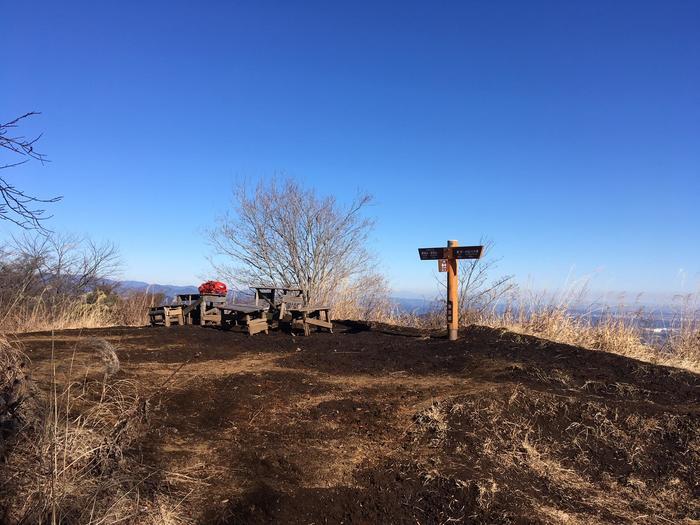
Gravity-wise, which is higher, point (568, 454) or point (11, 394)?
point (11, 394)

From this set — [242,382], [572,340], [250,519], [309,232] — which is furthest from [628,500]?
[309,232]

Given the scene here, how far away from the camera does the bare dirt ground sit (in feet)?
10.4

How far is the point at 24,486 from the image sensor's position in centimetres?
272

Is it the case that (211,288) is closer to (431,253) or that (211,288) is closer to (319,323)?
(319,323)

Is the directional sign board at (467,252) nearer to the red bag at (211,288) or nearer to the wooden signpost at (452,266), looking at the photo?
the wooden signpost at (452,266)

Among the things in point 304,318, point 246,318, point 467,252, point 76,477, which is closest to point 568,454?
point 76,477

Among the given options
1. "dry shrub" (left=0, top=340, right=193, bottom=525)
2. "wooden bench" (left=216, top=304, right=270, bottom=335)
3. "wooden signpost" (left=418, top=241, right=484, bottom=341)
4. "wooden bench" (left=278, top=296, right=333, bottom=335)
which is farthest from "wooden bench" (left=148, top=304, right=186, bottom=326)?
"dry shrub" (left=0, top=340, right=193, bottom=525)

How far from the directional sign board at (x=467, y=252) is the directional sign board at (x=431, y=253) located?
0.26 metres

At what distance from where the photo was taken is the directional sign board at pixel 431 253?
9.43 metres

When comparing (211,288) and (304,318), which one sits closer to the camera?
(304,318)

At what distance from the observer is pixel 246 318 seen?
11078 millimetres

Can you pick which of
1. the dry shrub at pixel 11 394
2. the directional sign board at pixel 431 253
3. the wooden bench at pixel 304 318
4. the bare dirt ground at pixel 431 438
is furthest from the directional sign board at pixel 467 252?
the dry shrub at pixel 11 394

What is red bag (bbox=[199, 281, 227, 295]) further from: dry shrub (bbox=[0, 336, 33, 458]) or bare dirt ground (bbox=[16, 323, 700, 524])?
dry shrub (bbox=[0, 336, 33, 458])

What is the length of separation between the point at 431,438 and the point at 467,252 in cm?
528
